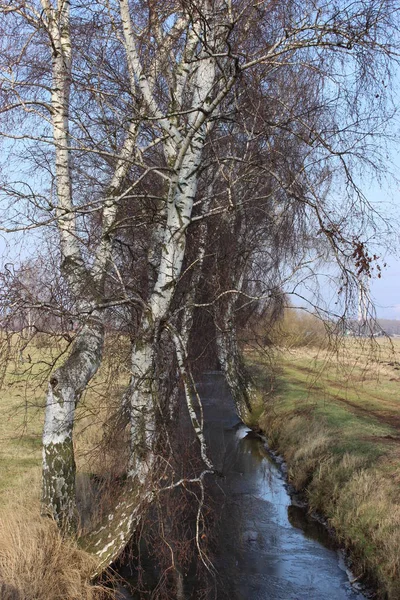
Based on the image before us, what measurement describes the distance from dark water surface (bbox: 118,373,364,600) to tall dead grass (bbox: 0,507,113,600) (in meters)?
1.98

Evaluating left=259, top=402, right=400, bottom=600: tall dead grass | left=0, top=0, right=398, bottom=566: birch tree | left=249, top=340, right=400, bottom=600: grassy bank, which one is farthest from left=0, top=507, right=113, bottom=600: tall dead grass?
left=259, top=402, right=400, bottom=600: tall dead grass

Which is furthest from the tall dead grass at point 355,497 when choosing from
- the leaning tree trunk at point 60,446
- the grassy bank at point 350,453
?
the leaning tree trunk at point 60,446

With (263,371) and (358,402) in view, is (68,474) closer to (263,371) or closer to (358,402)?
(358,402)

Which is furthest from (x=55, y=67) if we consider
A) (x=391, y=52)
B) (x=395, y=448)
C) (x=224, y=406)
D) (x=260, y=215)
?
(x=224, y=406)

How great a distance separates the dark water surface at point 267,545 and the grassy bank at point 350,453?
374 millimetres

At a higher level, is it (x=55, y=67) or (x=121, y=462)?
(x=55, y=67)

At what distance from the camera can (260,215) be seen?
15.1 metres

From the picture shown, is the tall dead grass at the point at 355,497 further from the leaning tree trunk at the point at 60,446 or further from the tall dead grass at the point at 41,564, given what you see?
the leaning tree trunk at the point at 60,446

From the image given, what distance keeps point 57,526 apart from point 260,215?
942 centimetres

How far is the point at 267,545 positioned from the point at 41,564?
4.39 metres

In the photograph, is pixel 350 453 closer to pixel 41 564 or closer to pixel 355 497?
pixel 355 497

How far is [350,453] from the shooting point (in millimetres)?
12383

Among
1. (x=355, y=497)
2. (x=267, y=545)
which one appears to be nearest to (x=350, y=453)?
(x=355, y=497)

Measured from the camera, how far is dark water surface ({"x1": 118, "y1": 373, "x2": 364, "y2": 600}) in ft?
28.3
